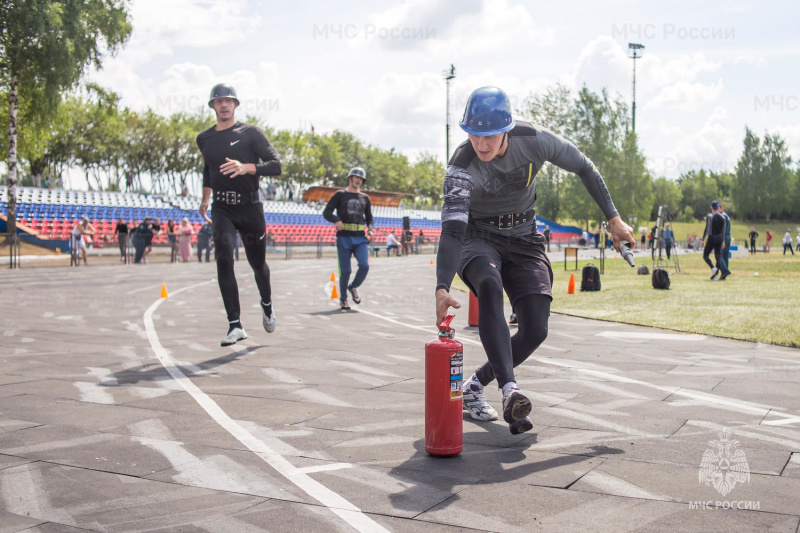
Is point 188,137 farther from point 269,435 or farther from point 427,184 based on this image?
point 269,435

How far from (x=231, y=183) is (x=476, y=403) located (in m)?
3.98

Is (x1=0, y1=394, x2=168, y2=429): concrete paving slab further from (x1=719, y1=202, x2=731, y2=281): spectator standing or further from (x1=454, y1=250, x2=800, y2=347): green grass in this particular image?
(x1=719, y1=202, x2=731, y2=281): spectator standing

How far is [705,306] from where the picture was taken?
37.2 ft

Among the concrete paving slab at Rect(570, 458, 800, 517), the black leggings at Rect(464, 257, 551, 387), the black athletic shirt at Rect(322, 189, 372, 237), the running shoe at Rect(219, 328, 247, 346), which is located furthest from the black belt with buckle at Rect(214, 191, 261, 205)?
the concrete paving slab at Rect(570, 458, 800, 517)

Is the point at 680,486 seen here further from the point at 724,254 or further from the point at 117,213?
the point at 117,213

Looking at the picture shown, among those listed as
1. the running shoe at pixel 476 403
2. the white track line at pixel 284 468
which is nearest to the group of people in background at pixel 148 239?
the white track line at pixel 284 468

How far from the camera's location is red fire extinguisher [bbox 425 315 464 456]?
3.58 meters

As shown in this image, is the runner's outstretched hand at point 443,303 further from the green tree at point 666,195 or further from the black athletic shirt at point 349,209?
the green tree at point 666,195

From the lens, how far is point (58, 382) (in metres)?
5.48

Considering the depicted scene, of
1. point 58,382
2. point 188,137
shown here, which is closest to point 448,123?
point 188,137

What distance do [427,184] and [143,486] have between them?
110 meters

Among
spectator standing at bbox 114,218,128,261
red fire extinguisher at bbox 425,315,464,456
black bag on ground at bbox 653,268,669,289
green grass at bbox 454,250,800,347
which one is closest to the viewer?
red fire extinguisher at bbox 425,315,464,456

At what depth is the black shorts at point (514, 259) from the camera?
4348 mm

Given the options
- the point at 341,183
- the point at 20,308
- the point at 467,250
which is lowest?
the point at 20,308
